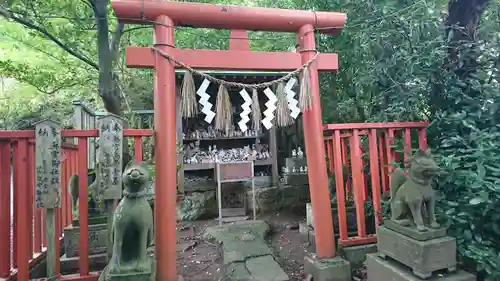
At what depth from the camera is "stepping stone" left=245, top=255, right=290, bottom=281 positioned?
3.58 m

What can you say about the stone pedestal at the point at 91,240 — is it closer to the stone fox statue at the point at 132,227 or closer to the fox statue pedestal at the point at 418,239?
the stone fox statue at the point at 132,227

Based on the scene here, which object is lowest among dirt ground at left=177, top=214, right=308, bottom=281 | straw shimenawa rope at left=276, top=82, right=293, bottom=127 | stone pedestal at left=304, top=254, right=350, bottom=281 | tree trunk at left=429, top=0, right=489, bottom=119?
dirt ground at left=177, top=214, right=308, bottom=281

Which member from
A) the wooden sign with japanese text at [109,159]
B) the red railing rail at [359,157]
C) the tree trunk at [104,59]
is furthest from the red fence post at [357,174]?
the tree trunk at [104,59]

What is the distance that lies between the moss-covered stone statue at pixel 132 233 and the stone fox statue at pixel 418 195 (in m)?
→ 2.47

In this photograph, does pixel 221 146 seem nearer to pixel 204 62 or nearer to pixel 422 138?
pixel 204 62

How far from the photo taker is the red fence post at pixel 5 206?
113 inches

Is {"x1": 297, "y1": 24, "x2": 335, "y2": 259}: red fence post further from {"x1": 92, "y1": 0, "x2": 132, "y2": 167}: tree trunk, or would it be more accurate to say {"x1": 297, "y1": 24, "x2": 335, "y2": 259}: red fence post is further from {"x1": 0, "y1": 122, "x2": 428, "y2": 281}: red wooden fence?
{"x1": 92, "y1": 0, "x2": 132, "y2": 167}: tree trunk

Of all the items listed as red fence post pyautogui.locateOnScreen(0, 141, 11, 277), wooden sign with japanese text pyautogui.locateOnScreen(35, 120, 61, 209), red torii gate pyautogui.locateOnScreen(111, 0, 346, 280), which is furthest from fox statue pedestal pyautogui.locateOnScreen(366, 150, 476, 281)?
red fence post pyautogui.locateOnScreen(0, 141, 11, 277)

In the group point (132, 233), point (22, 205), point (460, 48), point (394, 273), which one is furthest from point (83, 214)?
point (460, 48)

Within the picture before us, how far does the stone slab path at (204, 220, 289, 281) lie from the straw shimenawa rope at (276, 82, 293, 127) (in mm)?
1958

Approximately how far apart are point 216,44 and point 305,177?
12.9 feet

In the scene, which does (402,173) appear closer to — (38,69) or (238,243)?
(238,243)

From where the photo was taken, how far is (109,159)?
116 inches

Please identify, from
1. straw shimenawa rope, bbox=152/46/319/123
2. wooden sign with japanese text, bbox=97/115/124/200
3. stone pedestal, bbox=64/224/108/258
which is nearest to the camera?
wooden sign with japanese text, bbox=97/115/124/200
